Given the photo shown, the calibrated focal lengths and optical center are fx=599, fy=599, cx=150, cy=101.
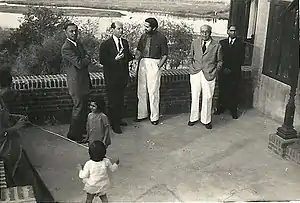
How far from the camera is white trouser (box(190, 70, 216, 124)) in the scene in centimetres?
738

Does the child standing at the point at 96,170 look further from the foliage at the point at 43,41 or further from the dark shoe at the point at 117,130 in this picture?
the foliage at the point at 43,41

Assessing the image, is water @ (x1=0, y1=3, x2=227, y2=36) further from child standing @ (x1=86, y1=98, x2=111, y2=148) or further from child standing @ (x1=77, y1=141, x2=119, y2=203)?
child standing @ (x1=77, y1=141, x2=119, y2=203)

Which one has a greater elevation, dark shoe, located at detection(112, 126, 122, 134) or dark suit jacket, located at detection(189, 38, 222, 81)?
dark suit jacket, located at detection(189, 38, 222, 81)

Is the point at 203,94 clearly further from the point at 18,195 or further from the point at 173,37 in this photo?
the point at 18,195

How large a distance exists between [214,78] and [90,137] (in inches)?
86.7

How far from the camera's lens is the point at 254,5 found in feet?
27.1

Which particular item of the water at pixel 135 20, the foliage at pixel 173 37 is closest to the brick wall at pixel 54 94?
the foliage at pixel 173 37

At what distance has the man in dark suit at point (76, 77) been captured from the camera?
6344mm

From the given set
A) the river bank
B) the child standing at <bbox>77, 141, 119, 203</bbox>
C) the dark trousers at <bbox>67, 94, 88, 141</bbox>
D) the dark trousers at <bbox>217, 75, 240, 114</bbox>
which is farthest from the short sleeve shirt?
the child standing at <bbox>77, 141, 119, 203</bbox>

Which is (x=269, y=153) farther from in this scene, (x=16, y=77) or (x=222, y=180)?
(x=16, y=77)

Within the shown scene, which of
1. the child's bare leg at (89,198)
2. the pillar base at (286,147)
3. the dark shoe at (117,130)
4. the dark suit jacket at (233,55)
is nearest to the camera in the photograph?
the child's bare leg at (89,198)

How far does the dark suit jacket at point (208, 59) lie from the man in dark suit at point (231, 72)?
0.43 meters

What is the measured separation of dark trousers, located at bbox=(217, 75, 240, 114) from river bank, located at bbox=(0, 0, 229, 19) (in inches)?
36.2

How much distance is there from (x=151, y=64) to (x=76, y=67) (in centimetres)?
122
